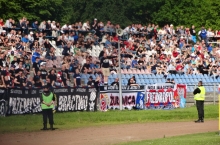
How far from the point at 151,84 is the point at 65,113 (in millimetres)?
7603


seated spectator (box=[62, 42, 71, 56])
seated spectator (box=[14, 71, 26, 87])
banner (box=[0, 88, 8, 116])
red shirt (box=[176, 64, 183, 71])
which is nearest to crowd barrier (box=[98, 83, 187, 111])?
seated spectator (box=[62, 42, 71, 56])

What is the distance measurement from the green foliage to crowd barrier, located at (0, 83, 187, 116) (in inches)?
231

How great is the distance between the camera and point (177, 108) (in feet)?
131

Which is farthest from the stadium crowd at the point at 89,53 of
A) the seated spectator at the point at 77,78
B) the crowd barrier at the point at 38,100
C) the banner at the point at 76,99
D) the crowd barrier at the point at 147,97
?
the crowd barrier at the point at 147,97

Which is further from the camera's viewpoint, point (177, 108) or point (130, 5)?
point (130, 5)

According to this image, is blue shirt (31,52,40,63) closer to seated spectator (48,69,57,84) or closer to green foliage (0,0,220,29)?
seated spectator (48,69,57,84)

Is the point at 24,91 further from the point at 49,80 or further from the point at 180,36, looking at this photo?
the point at 180,36

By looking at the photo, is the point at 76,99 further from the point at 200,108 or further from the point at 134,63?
the point at 134,63

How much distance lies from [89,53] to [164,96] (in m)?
5.53

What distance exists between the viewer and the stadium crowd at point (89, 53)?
35250 mm

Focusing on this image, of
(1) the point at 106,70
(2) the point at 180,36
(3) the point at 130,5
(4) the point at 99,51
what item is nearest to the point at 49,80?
(1) the point at 106,70

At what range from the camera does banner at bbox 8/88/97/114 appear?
31531 mm

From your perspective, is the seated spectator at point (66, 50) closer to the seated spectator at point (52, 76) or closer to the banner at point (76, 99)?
the seated spectator at point (52, 76)

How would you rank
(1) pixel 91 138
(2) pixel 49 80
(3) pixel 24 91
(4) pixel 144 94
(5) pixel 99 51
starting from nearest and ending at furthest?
(1) pixel 91 138, (3) pixel 24 91, (2) pixel 49 80, (4) pixel 144 94, (5) pixel 99 51
